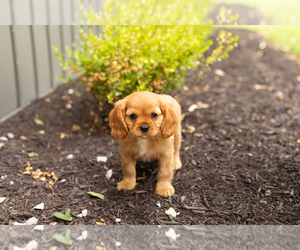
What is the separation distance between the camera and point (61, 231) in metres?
1.87

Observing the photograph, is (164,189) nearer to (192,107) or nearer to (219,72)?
(192,107)

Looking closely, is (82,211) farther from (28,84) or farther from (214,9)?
(214,9)

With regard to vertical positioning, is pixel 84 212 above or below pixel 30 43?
below

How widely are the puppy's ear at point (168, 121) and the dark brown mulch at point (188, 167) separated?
0.67 m

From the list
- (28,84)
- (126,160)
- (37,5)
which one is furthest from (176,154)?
(28,84)

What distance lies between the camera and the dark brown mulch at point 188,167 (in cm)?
265

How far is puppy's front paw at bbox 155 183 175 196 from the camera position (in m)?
2.88

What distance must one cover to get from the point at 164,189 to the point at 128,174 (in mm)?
393

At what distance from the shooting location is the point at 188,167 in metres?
3.35

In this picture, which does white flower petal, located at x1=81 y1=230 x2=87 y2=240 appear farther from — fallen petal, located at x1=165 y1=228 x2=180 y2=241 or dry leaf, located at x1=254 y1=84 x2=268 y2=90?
dry leaf, located at x1=254 y1=84 x2=268 y2=90

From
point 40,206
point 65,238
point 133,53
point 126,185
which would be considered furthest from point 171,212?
point 133,53

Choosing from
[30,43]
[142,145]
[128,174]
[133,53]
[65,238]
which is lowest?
[128,174]

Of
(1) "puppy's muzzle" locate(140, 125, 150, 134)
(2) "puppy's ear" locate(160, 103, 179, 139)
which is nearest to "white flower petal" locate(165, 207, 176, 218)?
(2) "puppy's ear" locate(160, 103, 179, 139)

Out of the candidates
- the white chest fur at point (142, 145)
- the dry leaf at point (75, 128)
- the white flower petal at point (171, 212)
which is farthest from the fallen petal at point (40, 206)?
the dry leaf at point (75, 128)
